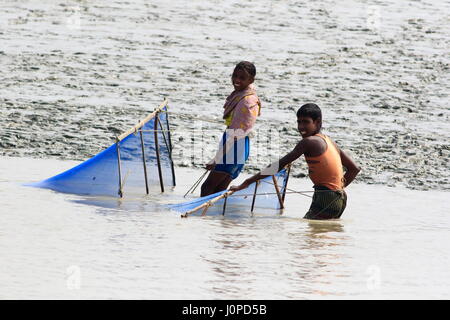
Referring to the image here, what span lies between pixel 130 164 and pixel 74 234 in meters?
1.94

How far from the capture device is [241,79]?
8938 millimetres

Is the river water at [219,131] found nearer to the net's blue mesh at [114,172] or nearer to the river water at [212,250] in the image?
the river water at [212,250]

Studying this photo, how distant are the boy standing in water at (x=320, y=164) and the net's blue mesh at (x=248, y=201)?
0.39 m

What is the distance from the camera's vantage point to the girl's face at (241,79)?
8906 mm

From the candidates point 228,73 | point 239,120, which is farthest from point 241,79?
point 228,73

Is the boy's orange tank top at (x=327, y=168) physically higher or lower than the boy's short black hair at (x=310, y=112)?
lower

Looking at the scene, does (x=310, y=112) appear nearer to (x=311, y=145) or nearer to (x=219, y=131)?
(x=311, y=145)

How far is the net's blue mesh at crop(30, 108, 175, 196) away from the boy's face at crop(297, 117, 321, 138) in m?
1.65

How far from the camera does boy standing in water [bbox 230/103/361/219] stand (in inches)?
330

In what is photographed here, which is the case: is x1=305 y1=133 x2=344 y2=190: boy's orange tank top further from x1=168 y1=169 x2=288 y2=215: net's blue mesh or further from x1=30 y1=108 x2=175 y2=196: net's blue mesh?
x1=30 y1=108 x2=175 y2=196: net's blue mesh

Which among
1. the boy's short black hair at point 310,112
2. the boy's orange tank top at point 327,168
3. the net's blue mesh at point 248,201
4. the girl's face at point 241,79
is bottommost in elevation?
the net's blue mesh at point 248,201

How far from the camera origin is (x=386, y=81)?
15.2 metres

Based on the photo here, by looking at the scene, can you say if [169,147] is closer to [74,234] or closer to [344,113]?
[74,234]

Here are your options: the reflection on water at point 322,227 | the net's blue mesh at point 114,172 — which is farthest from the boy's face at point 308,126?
the net's blue mesh at point 114,172
